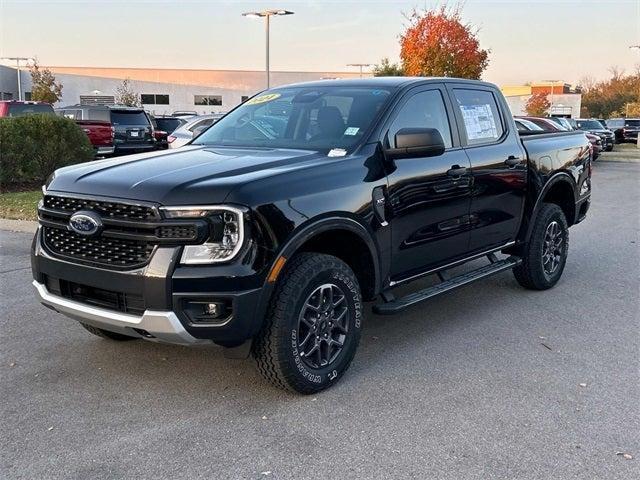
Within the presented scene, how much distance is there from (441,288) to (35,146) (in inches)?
388

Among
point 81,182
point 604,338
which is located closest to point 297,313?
point 81,182

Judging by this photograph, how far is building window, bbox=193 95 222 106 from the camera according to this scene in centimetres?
6206

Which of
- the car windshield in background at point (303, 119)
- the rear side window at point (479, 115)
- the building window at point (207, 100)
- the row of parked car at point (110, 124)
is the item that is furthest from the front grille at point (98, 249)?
the building window at point (207, 100)

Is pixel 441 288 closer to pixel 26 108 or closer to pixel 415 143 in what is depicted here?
pixel 415 143

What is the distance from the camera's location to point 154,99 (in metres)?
61.6

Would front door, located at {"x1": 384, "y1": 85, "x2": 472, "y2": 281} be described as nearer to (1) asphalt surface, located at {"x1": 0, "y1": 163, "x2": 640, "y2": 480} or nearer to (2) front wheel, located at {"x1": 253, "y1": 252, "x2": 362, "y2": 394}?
(2) front wheel, located at {"x1": 253, "y1": 252, "x2": 362, "y2": 394}

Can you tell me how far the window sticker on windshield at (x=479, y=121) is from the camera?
5.26 meters

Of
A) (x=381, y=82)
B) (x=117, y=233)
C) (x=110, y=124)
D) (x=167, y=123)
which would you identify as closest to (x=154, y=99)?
(x=167, y=123)

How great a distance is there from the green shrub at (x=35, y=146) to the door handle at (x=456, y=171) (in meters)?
9.65

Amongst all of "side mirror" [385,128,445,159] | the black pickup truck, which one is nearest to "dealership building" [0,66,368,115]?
the black pickup truck

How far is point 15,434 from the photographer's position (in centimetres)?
341

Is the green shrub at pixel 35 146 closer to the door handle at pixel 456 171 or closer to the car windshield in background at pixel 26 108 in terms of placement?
the car windshield in background at pixel 26 108

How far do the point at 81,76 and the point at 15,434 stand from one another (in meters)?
62.8

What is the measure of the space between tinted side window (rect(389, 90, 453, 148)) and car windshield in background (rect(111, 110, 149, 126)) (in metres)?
14.8
